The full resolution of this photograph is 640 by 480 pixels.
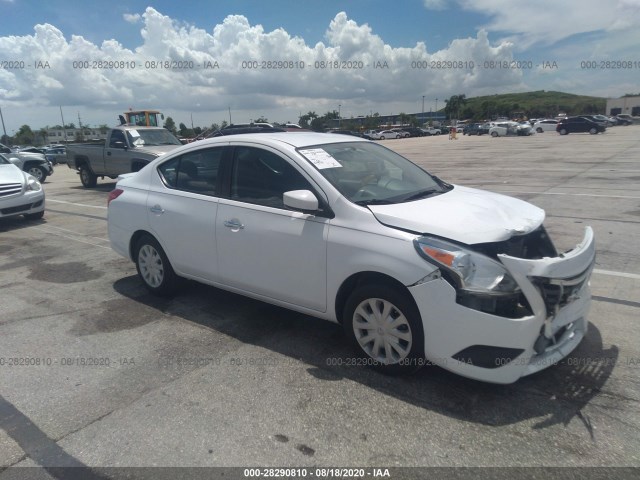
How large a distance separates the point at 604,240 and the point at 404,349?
5089mm

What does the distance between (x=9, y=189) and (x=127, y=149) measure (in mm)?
4424

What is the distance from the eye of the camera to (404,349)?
11.0ft

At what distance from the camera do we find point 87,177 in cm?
1614

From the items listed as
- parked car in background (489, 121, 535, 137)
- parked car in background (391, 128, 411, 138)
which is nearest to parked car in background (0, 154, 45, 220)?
parked car in background (489, 121, 535, 137)

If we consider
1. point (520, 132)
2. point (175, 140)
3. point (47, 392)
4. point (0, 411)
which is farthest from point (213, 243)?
point (520, 132)

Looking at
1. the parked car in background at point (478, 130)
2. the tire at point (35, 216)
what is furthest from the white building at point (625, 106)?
the tire at point (35, 216)

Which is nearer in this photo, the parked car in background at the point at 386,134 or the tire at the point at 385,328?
the tire at the point at 385,328

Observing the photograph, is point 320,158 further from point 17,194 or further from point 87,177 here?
point 87,177

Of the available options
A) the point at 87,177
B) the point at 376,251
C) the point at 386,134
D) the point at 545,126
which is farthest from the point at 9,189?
the point at 386,134

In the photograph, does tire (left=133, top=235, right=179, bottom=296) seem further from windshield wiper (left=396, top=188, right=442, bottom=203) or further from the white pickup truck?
the white pickup truck

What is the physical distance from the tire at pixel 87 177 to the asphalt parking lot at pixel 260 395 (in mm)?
11613

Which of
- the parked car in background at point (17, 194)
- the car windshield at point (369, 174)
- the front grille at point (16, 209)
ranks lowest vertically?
the front grille at point (16, 209)

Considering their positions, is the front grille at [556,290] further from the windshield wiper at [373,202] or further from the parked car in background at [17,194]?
the parked car in background at [17,194]

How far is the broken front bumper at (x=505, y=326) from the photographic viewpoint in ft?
9.68
